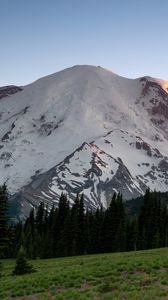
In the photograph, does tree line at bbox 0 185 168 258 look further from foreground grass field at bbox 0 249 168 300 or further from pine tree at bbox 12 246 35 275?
foreground grass field at bbox 0 249 168 300

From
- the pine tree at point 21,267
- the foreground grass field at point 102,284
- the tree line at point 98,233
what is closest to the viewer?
the foreground grass field at point 102,284

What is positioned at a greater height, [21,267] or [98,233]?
[98,233]

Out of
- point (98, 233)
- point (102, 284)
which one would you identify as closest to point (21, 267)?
point (102, 284)

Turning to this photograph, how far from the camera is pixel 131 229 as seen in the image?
13088cm

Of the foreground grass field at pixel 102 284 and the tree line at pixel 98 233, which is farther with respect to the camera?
the tree line at pixel 98 233

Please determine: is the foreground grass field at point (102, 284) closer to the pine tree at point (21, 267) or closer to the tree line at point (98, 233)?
the pine tree at point (21, 267)

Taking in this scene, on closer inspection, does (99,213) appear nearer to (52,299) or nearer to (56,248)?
(56,248)

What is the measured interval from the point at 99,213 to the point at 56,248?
23.0 meters

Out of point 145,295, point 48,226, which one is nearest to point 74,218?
point 48,226

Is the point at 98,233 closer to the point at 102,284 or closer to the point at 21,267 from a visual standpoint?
the point at 21,267

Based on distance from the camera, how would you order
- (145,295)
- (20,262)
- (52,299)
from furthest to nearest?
1. (20,262)
2. (52,299)
3. (145,295)

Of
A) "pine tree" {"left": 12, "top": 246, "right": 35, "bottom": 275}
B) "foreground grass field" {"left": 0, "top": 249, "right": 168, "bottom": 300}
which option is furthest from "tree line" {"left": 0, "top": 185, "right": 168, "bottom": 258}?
"foreground grass field" {"left": 0, "top": 249, "right": 168, "bottom": 300}

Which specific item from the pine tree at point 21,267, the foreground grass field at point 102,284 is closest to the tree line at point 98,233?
→ the pine tree at point 21,267

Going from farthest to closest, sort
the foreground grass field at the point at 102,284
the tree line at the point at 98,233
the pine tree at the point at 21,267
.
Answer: the tree line at the point at 98,233 < the pine tree at the point at 21,267 < the foreground grass field at the point at 102,284
